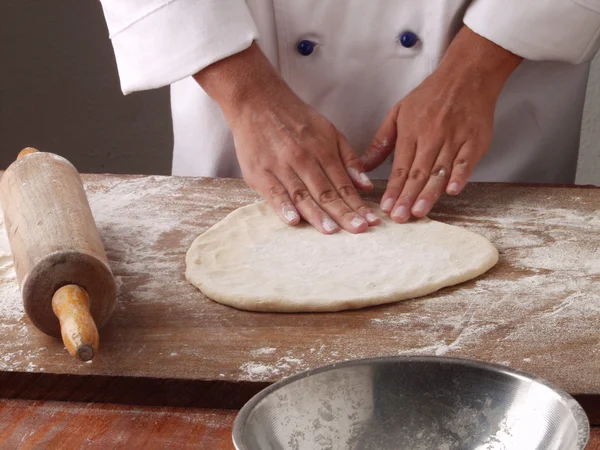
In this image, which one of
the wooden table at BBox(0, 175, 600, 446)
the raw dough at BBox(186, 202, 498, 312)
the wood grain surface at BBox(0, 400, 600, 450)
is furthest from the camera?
the raw dough at BBox(186, 202, 498, 312)

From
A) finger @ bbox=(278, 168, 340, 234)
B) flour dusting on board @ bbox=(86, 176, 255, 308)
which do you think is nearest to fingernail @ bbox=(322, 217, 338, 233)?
finger @ bbox=(278, 168, 340, 234)

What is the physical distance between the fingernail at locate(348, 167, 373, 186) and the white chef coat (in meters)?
0.22

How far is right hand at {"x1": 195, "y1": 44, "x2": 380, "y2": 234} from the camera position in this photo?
1520mm

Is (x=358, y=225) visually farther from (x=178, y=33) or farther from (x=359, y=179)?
(x=178, y=33)

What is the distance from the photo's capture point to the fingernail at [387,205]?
152 centimetres

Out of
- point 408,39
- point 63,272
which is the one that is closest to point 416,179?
point 408,39

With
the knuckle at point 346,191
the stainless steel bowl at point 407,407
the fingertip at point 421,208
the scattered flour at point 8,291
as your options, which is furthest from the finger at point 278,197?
the stainless steel bowl at point 407,407

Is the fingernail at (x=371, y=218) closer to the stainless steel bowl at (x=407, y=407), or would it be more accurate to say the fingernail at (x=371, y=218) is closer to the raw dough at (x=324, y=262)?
the raw dough at (x=324, y=262)

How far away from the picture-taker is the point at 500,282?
4.20 ft

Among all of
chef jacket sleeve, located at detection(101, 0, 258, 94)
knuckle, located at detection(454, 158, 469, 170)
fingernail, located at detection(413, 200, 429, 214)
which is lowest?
fingernail, located at detection(413, 200, 429, 214)

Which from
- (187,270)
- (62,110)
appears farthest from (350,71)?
(62,110)

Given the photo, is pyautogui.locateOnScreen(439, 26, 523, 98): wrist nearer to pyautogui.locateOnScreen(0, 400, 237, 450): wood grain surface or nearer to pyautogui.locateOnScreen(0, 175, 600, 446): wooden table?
pyautogui.locateOnScreen(0, 175, 600, 446): wooden table

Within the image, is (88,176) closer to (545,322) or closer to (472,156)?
(472,156)

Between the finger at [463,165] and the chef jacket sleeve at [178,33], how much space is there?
482 millimetres
